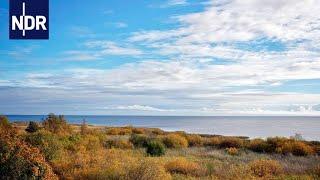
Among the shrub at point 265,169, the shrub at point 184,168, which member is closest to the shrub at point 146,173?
the shrub at point 184,168

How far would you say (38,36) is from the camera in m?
17.6

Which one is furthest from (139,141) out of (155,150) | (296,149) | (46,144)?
(46,144)

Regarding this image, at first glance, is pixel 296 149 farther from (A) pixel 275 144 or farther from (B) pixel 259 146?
(B) pixel 259 146

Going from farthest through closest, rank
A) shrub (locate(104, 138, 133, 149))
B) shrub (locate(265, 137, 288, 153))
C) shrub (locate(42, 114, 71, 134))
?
shrub (locate(42, 114, 71, 134)) → shrub (locate(265, 137, 288, 153)) → shrub (locate(104, 138, 133, 149))

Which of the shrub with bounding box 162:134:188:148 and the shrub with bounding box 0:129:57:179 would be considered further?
the shrub with bounding box 162:134:188:148

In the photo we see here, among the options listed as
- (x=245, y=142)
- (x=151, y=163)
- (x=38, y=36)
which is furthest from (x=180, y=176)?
(x=245, y=142)

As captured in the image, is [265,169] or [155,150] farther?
[155,150]

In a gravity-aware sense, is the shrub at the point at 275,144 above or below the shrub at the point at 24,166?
below

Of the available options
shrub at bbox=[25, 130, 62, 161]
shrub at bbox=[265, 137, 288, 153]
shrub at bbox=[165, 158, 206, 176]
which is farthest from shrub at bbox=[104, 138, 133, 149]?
shrub at bbox=[165, 158, 206, 176]

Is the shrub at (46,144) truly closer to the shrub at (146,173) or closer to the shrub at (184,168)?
the shrub at (184,168)

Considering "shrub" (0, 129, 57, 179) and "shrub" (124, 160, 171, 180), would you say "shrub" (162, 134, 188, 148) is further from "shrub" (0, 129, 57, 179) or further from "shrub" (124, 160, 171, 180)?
"shrub" (0, 129, 57, 179)

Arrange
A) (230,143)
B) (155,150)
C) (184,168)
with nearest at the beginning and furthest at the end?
(184,168) < (155,150) < (230,143)

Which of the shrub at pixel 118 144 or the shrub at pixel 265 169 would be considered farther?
the shrub at pixel 118 144

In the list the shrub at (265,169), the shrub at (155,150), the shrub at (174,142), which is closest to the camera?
the shrub at (265,169)
